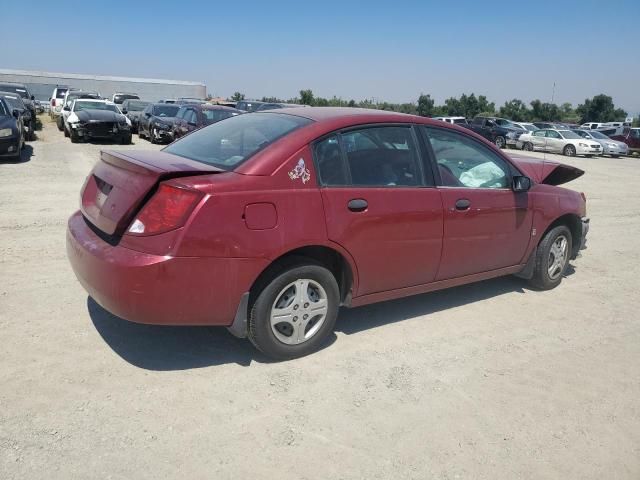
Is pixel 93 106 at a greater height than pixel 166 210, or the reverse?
pixel 93 106

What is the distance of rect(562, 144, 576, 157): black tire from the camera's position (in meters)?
27.2

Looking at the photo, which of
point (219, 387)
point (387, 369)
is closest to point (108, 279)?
point (219, 387)

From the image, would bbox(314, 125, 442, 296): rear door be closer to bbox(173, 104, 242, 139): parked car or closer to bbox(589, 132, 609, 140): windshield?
bbox(173, 104, 242, 139): parked car

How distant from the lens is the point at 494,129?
3177 centimetres

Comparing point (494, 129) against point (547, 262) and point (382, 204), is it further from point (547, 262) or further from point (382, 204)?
point (382, 204)

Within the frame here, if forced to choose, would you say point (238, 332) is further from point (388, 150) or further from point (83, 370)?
point (388, 150)

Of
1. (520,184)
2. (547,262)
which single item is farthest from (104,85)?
(520,184)

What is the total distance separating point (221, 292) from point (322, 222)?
79 centimetres

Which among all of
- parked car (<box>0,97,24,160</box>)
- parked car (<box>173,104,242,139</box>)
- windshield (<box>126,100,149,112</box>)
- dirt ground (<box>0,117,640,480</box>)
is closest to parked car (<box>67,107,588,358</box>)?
dirt ground (<box>0,117,640,480</box>)

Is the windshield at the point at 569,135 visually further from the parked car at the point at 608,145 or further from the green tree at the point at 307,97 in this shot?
the green tree at the point at 307,97

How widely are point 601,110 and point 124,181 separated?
2741 inches

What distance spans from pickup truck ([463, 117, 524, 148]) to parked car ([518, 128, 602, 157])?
1394 millimetres

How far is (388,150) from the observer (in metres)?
4.04

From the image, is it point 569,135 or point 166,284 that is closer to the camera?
point 166,284
